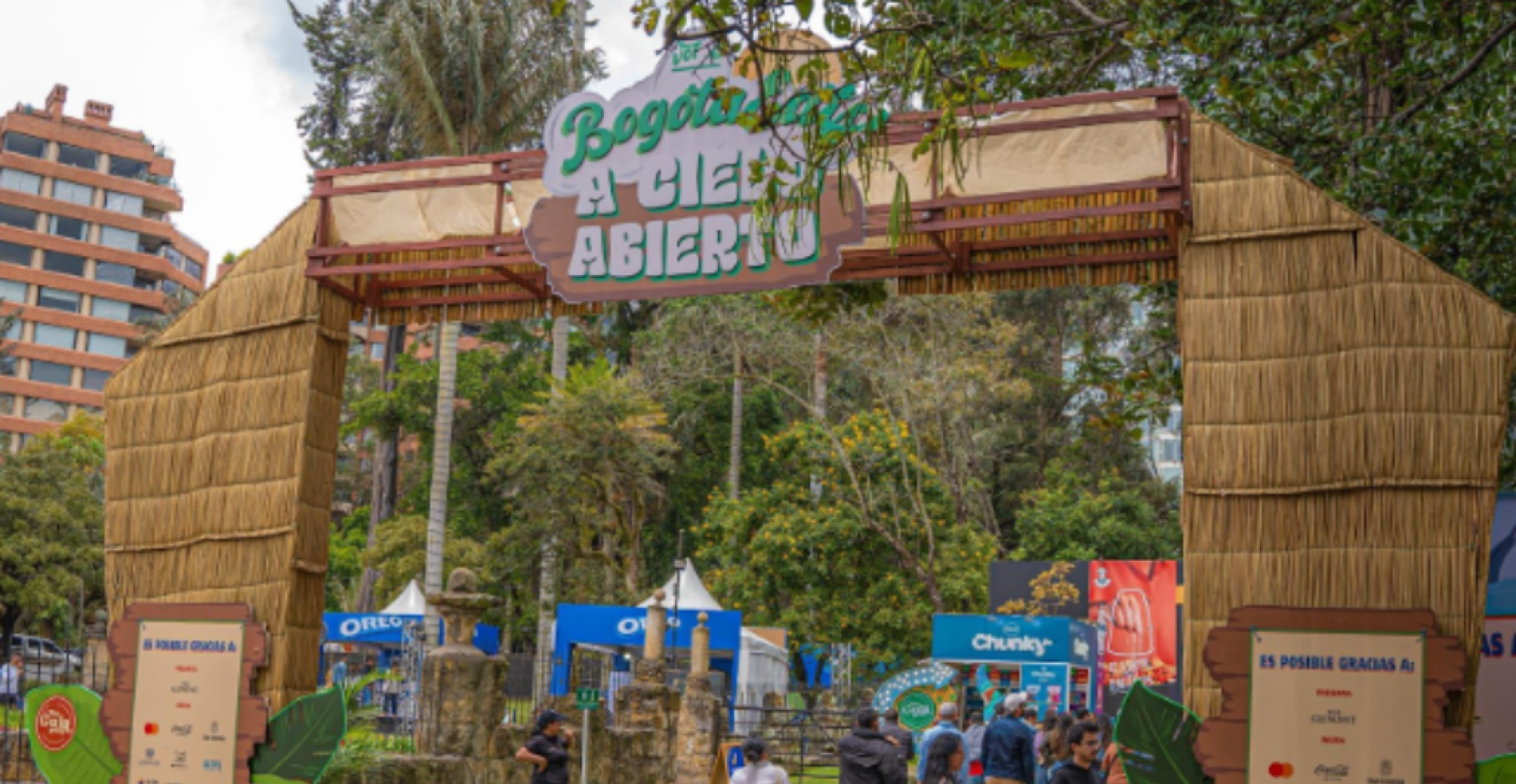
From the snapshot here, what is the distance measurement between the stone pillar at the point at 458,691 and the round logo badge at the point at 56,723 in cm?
360

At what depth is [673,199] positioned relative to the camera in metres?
8.02

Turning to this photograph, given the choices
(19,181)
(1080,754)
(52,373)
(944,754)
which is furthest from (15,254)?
(1080,754)

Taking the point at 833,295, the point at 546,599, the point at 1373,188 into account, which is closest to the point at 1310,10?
the point at 1373,188

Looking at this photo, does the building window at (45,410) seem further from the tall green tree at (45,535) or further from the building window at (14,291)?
the tall green tree at (45,535)

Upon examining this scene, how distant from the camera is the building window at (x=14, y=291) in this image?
66.2 m

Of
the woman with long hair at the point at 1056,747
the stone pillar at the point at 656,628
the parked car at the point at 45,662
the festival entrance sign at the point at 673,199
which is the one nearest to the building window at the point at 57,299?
the parked car at the point at 45,662

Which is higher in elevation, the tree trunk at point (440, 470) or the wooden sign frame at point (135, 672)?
the tree trunk at point (440, 470)

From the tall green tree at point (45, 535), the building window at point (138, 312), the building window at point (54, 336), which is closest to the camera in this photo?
the tall green tree at point (45, 535)

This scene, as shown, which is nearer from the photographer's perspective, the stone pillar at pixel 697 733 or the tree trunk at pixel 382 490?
the stone pillar at pixel 697 733

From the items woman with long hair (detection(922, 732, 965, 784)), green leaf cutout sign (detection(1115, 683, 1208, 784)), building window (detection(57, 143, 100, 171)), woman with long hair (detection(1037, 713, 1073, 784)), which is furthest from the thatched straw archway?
building window (detection(57, 143, 100, 171))

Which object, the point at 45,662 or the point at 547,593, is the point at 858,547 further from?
the point at 45,662

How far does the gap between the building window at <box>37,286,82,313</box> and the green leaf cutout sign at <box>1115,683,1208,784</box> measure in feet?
228

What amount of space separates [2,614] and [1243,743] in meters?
33.2

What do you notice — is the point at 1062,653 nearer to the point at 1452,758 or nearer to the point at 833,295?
the point at 833,295
